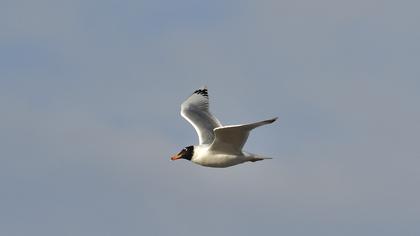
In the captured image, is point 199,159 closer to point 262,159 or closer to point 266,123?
point 262,159

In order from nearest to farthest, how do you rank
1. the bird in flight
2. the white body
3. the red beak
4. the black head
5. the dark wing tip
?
1. the bird in flight
2. the white body
3. the black head
4. the red beak
5. the dark wing tip

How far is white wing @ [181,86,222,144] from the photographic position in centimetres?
4041

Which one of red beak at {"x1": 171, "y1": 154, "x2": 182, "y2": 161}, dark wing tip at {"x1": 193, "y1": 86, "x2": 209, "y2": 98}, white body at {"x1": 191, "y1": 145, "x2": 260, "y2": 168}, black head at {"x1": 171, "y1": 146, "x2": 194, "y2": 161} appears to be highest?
dark wing tip at {"x1": 193, "y1": 86, "x2": 209, "y2": 98}

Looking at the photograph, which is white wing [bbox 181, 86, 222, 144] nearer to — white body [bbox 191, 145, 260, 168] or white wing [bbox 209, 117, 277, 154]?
white body [bbox 191, 145, 260, 168]

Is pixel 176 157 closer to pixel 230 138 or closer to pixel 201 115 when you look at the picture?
pixel 201 115

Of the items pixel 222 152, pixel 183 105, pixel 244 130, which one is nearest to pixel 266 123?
pixel 244 130

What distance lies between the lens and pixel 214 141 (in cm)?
3591

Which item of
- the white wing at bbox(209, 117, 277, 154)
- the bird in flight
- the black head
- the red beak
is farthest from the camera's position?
the red beak

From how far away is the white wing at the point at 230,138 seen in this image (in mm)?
34250

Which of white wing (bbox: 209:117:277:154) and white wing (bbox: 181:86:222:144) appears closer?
white wing (bbox: 209:117:277:154)

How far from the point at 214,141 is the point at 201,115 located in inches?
256

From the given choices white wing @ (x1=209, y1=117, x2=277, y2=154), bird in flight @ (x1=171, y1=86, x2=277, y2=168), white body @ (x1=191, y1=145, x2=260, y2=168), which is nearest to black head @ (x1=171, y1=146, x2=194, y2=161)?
bird in flight @ (x1=171, y1=86, x2=277, y2=168)

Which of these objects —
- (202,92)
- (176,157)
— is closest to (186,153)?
(176,157)

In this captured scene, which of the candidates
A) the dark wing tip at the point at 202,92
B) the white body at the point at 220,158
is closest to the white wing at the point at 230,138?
the white body at the point at 220,158
